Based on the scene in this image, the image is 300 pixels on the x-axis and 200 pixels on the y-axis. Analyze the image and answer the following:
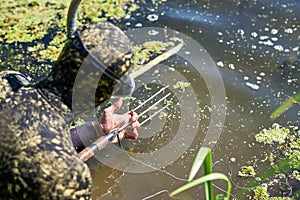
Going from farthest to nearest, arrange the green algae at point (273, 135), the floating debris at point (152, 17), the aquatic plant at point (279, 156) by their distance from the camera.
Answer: the floating debris at point (152, 17) → the green algae at point (273, 135) → the aquatic plant at point (279, 156)

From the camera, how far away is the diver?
4.67ft

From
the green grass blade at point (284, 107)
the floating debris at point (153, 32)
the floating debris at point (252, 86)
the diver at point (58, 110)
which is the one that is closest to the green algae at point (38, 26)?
the floating debris at point (153, 32)

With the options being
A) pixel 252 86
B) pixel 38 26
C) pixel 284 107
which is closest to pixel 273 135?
pixel 284 107

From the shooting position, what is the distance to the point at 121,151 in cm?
248

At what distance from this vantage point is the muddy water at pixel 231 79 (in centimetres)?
238

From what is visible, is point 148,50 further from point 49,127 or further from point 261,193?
point 49,127

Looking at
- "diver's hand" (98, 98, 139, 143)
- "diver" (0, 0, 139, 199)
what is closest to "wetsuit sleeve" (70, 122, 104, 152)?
"diver's hand" (98, 98, 139, 143)

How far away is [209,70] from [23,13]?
1.28 meters

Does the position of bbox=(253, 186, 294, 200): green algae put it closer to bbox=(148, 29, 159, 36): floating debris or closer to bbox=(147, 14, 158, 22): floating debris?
bbox=(148, 29, 159, 36): floating debris

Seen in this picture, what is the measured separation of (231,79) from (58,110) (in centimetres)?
150

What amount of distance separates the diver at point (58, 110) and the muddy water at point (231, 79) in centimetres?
84

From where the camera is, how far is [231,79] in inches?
112

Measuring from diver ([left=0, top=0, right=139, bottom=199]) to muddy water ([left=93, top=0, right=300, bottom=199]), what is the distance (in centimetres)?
84

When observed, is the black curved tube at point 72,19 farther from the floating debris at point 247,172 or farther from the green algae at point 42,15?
the green algae at point 42,15
